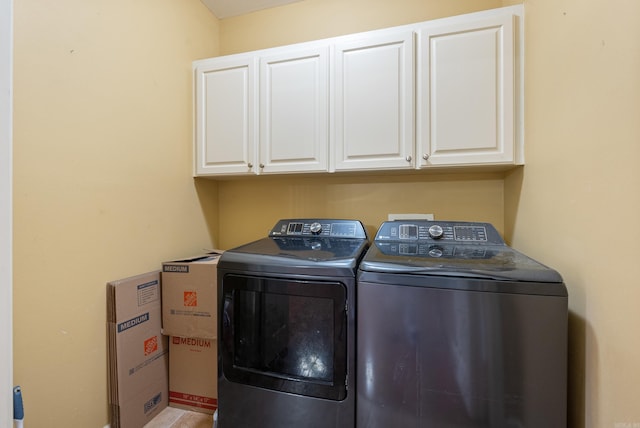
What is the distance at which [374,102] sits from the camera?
144 cm

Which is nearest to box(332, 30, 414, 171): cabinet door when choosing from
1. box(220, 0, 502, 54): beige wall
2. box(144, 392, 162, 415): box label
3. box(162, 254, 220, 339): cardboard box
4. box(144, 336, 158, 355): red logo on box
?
box(220, 0, 502, 54): beige wall

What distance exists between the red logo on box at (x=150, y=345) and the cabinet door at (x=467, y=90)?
168 centimetres

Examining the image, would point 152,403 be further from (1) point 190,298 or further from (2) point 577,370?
(2) point 577,370

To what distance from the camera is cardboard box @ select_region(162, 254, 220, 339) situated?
55.9 inches

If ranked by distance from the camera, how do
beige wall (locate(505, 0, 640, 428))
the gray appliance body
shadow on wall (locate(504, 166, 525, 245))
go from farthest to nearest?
shadow on wall (locate(504, 166, 525, 245)), the gray appliance body, beige wall (locate(505, 0, 640, 428))

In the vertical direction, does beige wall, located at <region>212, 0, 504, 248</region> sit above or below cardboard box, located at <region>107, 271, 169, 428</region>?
above

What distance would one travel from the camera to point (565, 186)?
91 centimetres

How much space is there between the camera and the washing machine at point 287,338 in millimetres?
960

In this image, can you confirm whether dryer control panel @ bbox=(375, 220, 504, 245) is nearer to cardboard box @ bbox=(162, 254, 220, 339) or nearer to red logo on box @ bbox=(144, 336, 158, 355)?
cardboard box @ bbox=(162, 254, 220, 339)

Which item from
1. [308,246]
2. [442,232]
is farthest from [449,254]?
[308,246]

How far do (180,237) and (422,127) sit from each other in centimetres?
154

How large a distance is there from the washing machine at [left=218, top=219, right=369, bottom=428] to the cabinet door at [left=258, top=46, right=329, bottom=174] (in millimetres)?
643

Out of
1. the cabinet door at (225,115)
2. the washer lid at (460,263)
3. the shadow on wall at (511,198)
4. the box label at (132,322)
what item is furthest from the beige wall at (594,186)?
the box label at (132,322)

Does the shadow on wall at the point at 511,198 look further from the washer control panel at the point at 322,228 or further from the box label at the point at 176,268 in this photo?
the box label at the point at 176,268
